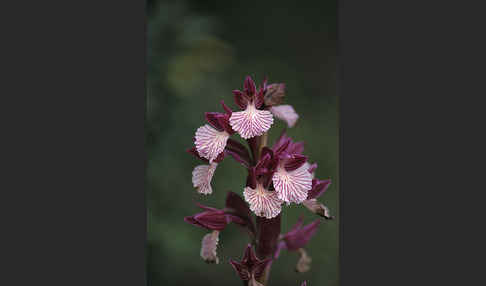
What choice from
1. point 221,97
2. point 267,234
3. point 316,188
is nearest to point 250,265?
point 267,234

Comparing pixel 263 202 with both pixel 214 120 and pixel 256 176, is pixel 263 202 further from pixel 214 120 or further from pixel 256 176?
pixel 214 120

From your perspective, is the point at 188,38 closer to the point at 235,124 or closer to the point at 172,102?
the point at 172,102

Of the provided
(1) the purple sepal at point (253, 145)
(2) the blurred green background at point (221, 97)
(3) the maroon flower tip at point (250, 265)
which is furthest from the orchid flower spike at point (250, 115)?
(2) the blurred green background at point (221, 97)

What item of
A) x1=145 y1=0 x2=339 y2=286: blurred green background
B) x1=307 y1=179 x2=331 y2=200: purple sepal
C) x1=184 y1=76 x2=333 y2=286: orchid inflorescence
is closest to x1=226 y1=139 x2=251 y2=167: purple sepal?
x1=184 y1=76 x2=333 y2=286: orchid inflorescence

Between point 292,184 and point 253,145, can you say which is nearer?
point 292,184

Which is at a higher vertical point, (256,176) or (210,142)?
(210,142)

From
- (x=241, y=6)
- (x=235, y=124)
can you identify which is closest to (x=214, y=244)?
(x=235, y=124)
